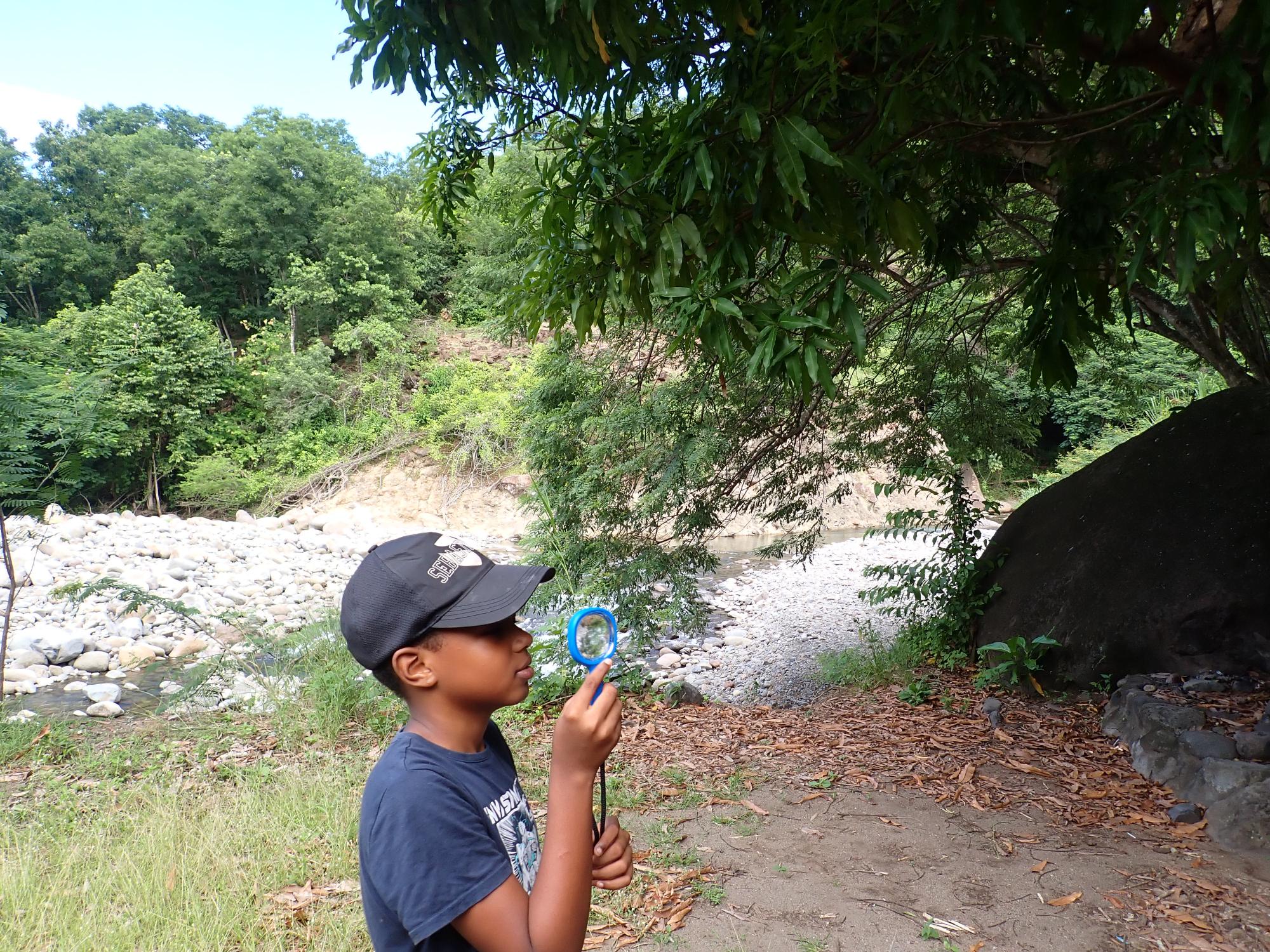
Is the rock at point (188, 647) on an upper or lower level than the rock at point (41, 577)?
lower

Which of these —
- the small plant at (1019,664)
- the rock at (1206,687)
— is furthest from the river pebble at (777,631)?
the rock at (1206,687)

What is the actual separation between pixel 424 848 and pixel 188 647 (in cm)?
1090

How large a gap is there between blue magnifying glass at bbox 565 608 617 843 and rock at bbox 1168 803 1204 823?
139 inches

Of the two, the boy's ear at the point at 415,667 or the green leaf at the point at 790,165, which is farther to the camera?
the green leaf at the point at 790,165

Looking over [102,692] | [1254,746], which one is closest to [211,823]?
[1254,746]

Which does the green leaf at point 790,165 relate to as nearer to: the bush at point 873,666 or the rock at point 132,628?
the bush at point 873,666

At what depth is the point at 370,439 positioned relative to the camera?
2472 cm

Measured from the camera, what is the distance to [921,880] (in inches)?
139

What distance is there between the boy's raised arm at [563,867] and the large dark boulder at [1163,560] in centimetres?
542

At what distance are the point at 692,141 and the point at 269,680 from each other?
224 inches

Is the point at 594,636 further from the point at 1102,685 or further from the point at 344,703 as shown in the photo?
the point at 1102,685

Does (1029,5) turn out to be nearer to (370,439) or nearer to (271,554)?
(271,554)

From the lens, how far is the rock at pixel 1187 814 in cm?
388

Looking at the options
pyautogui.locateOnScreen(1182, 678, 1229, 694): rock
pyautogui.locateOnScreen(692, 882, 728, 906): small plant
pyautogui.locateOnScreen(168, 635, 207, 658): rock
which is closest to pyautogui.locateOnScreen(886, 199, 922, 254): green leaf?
pyautogui.locateOnScreen(692, 882, 728, 906): small plant
